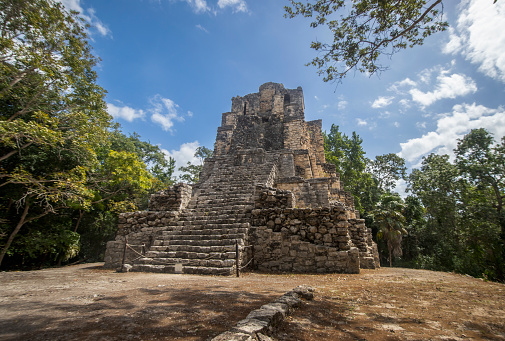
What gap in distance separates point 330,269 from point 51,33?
13151 millimetres

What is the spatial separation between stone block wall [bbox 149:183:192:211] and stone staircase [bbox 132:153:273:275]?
1.40ft

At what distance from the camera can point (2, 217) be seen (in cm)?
1016

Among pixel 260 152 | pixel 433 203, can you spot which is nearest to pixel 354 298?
pixel 260 152

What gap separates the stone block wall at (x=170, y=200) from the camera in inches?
365

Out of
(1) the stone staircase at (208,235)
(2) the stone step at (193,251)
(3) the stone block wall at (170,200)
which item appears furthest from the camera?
(3) the stone block wall at (170,200)

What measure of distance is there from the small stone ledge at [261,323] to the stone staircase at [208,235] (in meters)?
3.42

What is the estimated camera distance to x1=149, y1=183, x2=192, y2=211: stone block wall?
9281 mm

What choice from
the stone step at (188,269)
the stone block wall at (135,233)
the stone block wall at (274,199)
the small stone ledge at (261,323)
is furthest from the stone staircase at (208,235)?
the small stone ledge at (261,323)

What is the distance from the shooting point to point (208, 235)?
7406mm

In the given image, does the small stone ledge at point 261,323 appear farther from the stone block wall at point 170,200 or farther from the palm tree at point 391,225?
the palm tree at point 391,225

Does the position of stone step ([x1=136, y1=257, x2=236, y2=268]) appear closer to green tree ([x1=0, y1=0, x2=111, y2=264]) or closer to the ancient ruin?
the ancient ruin

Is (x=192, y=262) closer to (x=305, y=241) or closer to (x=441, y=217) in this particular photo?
(x=305, y=241)

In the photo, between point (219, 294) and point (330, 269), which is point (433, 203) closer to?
point (330, 269)

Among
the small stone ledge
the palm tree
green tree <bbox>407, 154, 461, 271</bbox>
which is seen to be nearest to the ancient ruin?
the small stone ledge
